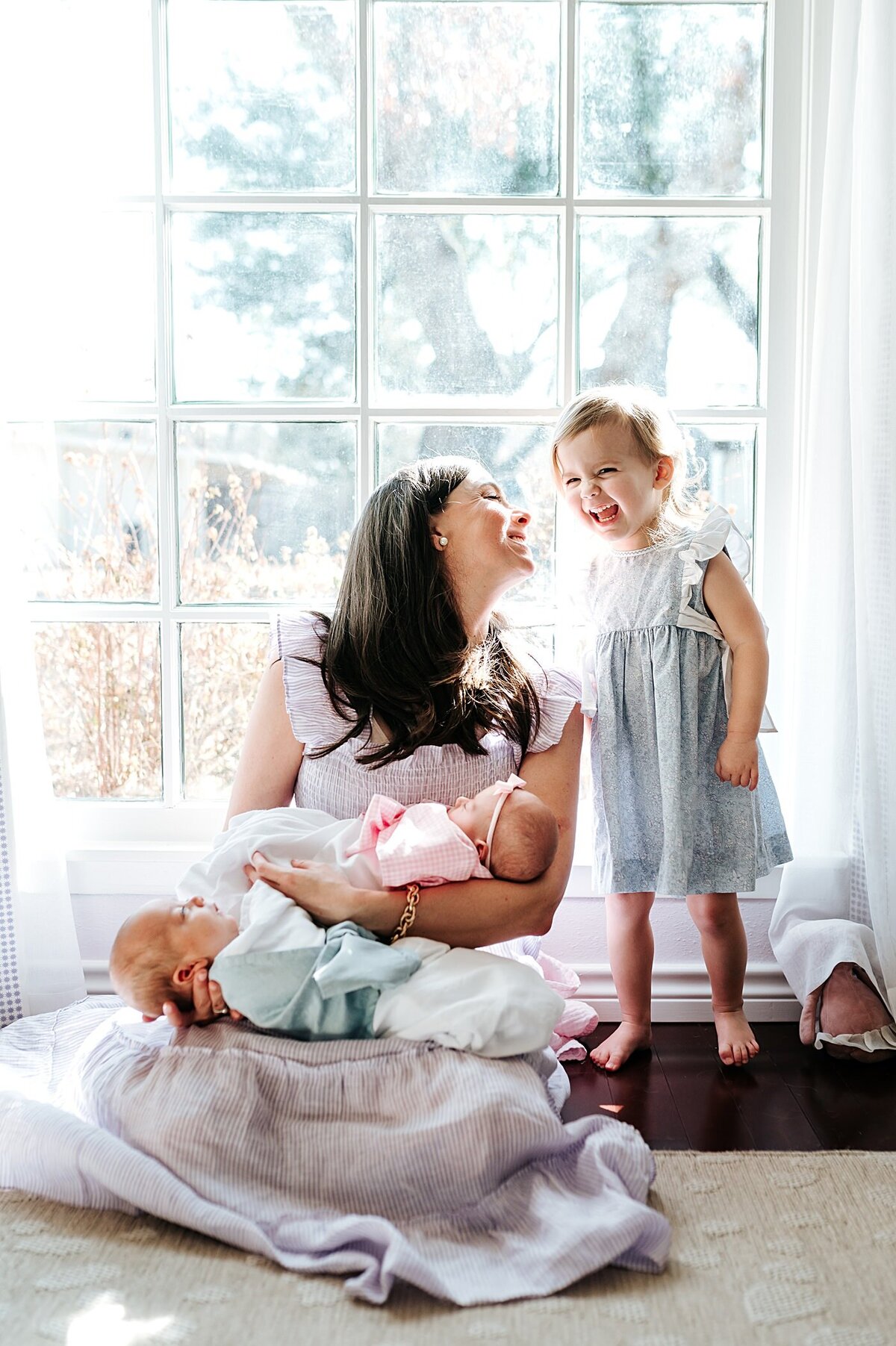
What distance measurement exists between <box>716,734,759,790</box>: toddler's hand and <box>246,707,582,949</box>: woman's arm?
0.38 m

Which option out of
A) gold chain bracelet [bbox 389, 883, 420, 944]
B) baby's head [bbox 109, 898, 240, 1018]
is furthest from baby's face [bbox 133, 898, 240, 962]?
gold chain bracelet [bbox 389, 883, 420, 944]

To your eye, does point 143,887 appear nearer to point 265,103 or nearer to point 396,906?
point 396,906

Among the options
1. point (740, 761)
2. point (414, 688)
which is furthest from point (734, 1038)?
point (414, 688)

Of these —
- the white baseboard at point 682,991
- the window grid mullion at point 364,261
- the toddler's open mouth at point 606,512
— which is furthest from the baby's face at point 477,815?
the window grid mullion at point 364,261

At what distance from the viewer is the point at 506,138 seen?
2273 mm

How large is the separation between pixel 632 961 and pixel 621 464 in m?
0.93

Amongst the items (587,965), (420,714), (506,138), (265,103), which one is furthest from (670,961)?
(265,103)

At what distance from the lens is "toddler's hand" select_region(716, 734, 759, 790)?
194 cm

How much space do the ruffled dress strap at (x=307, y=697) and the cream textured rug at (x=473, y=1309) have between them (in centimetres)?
77

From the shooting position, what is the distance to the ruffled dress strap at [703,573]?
79.3 inches

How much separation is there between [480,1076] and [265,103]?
1.93 m

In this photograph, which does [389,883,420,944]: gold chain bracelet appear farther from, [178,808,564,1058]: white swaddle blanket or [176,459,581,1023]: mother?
[176,459,581,1023]: mother

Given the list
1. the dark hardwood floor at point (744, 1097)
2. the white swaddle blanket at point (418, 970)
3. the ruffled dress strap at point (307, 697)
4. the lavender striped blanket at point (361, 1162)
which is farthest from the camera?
the ruffled dress strap at point (307, 697)

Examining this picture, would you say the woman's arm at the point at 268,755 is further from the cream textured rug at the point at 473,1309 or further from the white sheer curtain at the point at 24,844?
the cream textured rug at the point at 473,1309
